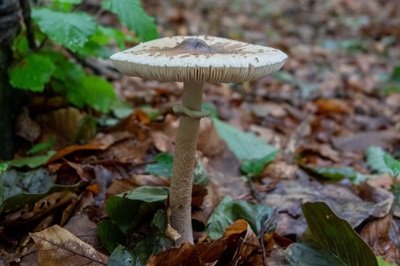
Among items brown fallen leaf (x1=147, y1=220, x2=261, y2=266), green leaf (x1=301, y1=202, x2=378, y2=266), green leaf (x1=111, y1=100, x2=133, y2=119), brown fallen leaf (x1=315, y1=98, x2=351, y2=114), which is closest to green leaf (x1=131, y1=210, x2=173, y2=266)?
brown fallen leaf (x1=147, y1=220, x2=261, y2=266)

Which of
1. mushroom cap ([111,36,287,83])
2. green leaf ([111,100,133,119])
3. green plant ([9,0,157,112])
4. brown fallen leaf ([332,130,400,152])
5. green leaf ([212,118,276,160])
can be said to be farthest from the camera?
brown fallen leaf ([332,130,400,152])

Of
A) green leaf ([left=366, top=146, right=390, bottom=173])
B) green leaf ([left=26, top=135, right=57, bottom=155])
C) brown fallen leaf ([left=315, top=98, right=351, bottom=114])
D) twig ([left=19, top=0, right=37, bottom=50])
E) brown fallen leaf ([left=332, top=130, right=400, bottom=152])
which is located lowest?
brown fallen leaf ([left=315, top=98, right=351, bottom=114])

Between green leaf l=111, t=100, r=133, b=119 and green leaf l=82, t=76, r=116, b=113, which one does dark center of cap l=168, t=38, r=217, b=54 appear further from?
green leaf l=111, t=100, r=133, b=119

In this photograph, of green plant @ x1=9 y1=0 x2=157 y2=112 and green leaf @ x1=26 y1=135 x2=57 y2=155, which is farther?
green leaf @ x1=26 y1=135 x2=57 y2=155

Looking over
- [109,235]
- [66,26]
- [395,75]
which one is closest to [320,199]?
[109,235]

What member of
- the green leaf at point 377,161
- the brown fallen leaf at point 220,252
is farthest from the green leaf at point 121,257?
the green leaf at point 377,161

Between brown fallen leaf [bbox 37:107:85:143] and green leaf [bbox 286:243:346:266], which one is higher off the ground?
brown fallen leaf [bbox 37:107:85:143]

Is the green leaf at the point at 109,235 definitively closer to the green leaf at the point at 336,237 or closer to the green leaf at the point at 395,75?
the green leaf at the point at 336,237
